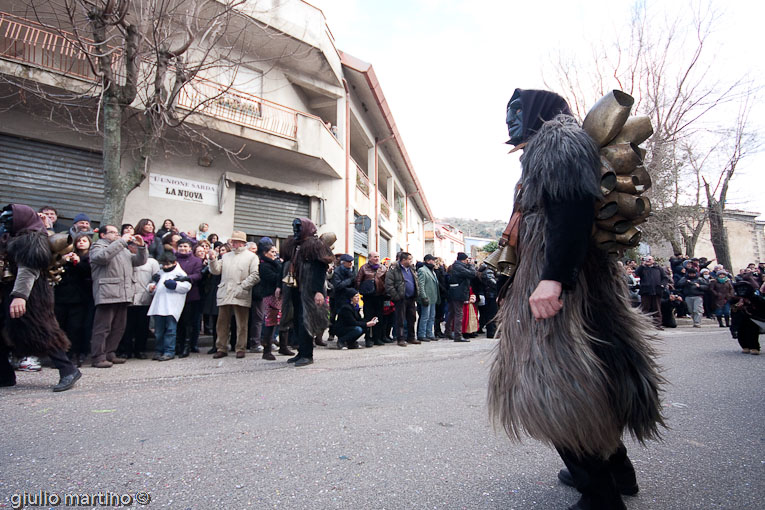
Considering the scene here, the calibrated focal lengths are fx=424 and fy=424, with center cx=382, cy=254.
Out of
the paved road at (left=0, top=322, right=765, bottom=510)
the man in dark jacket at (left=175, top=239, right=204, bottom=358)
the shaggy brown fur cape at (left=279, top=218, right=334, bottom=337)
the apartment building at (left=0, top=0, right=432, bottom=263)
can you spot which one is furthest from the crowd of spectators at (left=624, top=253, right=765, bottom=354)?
the man in dark jacket at (left=175, top=239, right=204, bottom=358)

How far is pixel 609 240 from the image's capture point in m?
1.69

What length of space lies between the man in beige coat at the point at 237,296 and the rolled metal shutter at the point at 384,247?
1532 centimetres

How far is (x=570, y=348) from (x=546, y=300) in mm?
216

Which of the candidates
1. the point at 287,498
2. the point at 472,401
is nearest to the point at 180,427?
the point at 287,498

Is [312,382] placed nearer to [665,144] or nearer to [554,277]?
[554,277]

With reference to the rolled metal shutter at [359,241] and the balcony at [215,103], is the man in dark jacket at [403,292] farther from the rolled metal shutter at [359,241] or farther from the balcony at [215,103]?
the rolled metal shutter at [359,241]

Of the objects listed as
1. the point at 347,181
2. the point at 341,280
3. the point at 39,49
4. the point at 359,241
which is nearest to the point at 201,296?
the point at 341,280

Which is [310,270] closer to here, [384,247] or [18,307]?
[18,307]

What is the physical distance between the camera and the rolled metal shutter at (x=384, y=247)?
2242 cm

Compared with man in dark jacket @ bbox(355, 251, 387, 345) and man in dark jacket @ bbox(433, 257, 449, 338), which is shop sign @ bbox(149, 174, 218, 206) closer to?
man in dark jacket @ bbox(355, 251, 387, 345)

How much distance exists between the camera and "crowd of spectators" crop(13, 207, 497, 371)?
240 inches

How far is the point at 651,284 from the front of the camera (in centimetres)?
1134

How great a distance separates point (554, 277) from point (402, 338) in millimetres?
7571

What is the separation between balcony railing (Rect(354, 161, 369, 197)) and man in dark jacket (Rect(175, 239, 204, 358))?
10.5m
